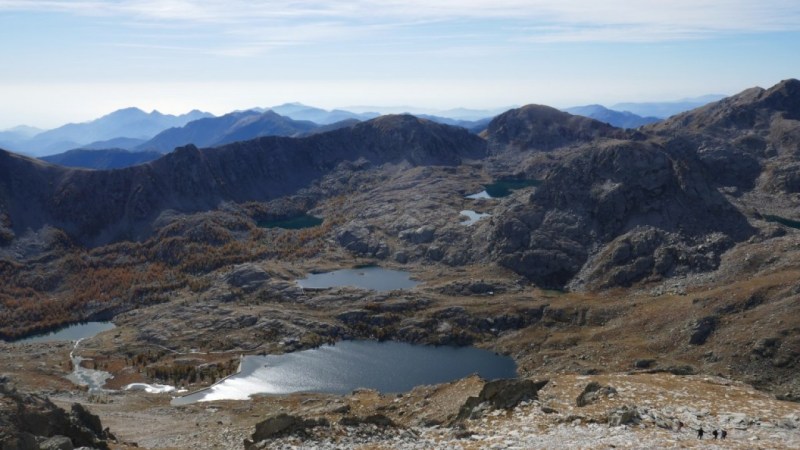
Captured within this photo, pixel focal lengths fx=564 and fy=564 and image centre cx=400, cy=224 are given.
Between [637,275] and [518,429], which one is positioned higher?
[518,429]

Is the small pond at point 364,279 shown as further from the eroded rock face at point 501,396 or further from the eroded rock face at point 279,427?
the eroded rock face at point 279,427

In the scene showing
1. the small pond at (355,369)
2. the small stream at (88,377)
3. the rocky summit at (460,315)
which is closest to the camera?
the rocky summit at (460,315)

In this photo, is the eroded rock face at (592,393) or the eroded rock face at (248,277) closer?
the eroded rock face at (592,393)

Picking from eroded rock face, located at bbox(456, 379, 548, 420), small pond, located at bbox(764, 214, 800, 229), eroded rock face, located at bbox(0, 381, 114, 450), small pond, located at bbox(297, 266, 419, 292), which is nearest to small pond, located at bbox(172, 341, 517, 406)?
small pond, located at bbox(297, 266, 419, 292)

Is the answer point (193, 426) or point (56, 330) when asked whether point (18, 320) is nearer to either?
point (56, 330)

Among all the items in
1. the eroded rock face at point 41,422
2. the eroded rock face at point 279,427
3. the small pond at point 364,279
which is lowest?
the small pond at point 364,279

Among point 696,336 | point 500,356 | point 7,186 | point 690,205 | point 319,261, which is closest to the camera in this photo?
point 696,336

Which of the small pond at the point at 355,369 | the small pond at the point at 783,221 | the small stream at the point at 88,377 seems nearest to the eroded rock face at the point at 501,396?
the small pond at the point at 355,369

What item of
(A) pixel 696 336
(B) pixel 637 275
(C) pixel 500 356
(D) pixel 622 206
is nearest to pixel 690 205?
(D) pixel 622 206
